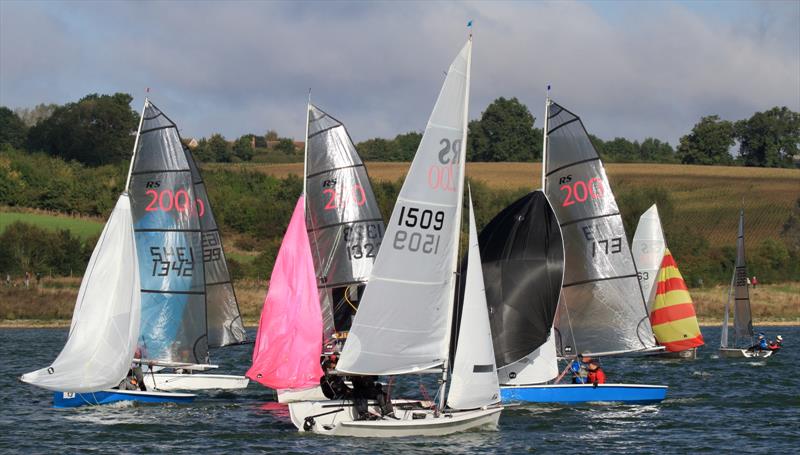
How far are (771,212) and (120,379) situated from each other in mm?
81355

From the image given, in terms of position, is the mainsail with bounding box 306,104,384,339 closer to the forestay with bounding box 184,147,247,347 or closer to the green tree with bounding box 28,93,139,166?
the forestay with bounding box 184,147,247,347

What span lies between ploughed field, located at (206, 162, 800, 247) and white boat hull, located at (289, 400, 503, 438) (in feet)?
224

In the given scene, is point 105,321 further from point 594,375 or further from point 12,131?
point 12,131

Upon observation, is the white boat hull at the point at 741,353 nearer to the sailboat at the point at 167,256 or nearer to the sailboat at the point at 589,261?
the sailboat at the point at 589,261

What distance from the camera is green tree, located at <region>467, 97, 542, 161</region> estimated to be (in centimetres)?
14212

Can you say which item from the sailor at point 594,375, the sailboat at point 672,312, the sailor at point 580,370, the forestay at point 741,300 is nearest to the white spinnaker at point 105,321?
the sailor at point 580,370

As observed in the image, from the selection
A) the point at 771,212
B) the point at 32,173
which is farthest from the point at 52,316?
the point at 771,212

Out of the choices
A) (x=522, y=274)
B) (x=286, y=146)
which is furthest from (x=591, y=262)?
(x=286, y=146)

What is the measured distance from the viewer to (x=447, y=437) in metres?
24.9

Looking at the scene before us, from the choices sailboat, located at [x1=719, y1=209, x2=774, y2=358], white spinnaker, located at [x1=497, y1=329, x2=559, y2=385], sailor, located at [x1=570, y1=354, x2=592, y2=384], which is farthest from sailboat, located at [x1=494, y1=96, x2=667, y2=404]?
sailboat, located at [x1=719, y1=209, x2=774, y2=358]

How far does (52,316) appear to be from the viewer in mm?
70250

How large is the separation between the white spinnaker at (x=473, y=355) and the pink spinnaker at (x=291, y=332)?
5620 mm

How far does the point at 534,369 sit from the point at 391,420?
286 inches

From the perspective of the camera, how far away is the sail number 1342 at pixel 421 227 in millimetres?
24875
